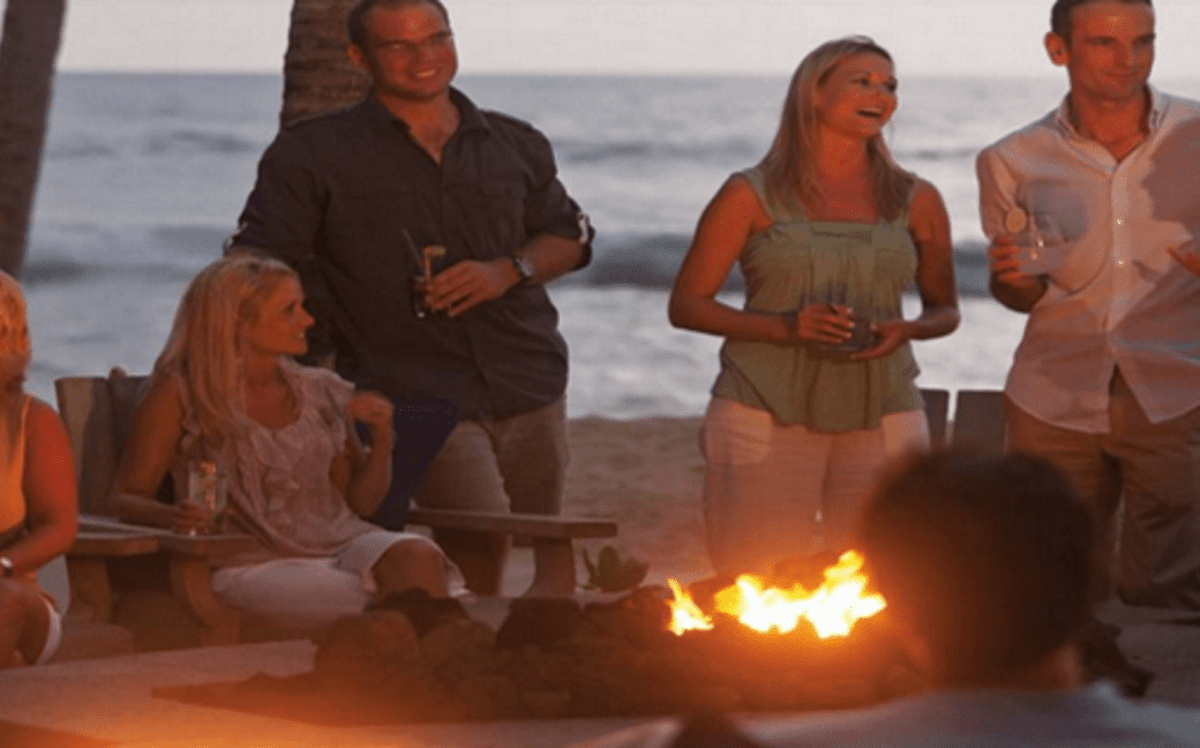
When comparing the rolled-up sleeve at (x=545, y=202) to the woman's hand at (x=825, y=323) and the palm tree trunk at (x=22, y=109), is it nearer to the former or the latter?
the woman's hand at (x=825, y=323)

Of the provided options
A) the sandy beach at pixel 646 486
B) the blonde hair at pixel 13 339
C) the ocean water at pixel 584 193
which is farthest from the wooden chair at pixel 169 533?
the ocean water at pixel 584 193

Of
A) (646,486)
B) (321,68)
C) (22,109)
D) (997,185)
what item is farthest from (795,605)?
(22,109)

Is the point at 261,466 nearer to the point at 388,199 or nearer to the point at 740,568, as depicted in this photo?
the point at 388,199

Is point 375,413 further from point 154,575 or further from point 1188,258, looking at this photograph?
point 1188,258

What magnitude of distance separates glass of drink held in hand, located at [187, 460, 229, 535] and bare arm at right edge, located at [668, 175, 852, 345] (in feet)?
4.24

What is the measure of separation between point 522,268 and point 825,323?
91 cm

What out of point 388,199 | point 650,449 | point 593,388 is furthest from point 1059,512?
A: point 593,388

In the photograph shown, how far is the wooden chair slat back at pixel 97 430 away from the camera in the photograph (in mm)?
7035

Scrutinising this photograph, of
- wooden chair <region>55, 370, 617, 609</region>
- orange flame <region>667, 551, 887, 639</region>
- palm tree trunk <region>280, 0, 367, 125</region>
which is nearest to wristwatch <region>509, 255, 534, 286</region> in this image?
wooden chair <region>55, 370, 617, 609</region>

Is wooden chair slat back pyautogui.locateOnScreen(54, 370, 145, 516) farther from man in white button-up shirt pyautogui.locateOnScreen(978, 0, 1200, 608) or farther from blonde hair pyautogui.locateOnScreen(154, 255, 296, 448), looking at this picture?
man in white button-up shirt pyautogui.locateOnScreen(978, 0, 1200, 608)

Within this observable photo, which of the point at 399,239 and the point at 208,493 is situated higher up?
the point at 399,239

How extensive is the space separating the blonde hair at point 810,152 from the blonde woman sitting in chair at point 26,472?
6.43 feet

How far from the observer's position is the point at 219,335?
6699 millimetres

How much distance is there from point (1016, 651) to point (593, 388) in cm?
2236
